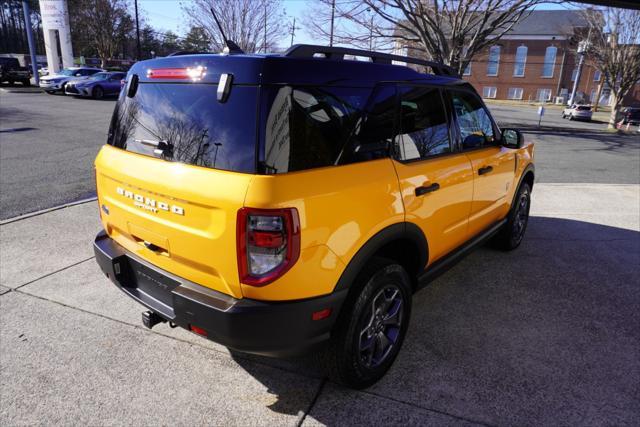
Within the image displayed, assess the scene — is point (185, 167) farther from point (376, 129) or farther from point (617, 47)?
point (617, 47)

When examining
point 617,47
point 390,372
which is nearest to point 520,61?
point 617,47

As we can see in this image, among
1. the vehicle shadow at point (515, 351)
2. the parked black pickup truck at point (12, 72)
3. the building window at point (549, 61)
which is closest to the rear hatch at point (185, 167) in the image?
the vehicle shadow at point (515, 351)

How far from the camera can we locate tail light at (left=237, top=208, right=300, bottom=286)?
6.45 ft

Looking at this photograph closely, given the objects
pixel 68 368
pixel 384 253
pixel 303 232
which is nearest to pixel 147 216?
pixel 303 232

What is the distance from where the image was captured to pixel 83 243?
4.70m

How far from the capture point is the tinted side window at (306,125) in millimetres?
2008

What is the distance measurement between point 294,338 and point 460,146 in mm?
2036

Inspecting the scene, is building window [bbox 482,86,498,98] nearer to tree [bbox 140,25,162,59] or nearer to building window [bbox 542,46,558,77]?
building window [bbox 542,46,558,77]

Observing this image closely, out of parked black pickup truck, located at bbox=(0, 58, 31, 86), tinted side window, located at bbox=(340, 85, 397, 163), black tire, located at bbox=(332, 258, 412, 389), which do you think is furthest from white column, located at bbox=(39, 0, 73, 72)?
black tire, located at bbox=(332, 258, 412, 389)

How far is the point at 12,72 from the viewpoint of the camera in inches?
1144

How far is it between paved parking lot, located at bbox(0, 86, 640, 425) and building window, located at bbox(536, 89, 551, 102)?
223 ft

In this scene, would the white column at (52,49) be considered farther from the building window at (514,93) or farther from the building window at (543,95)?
the building window at (543,95)

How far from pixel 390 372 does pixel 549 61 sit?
71947 millimetres

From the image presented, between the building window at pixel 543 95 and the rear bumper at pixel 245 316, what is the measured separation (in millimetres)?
72163
